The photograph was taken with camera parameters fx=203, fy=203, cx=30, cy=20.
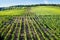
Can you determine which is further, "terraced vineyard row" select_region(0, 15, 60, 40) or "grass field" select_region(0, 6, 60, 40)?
"grass field" select_region(0, 6, 60, 40)

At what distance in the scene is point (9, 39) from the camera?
81.5ft

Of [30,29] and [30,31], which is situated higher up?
[30,31]

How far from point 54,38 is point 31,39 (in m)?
2.92

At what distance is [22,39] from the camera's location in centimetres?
2503

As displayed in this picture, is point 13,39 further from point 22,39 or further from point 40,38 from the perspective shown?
point 40,38

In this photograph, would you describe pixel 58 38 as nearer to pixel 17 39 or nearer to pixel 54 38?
pixel 54 38

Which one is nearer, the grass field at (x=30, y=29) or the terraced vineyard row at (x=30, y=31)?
the terraced vineyard row at (x=30, y=31)

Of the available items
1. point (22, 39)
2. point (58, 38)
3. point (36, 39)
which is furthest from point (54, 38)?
point (22, 39)

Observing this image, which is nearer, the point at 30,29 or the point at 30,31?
the point at 30,31

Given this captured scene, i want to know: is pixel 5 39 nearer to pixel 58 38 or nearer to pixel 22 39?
pixel 22 39

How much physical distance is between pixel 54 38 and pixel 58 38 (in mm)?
523

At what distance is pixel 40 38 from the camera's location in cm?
2531

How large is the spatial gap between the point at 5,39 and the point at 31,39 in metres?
3.17

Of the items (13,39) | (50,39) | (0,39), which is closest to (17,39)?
(13,39)
